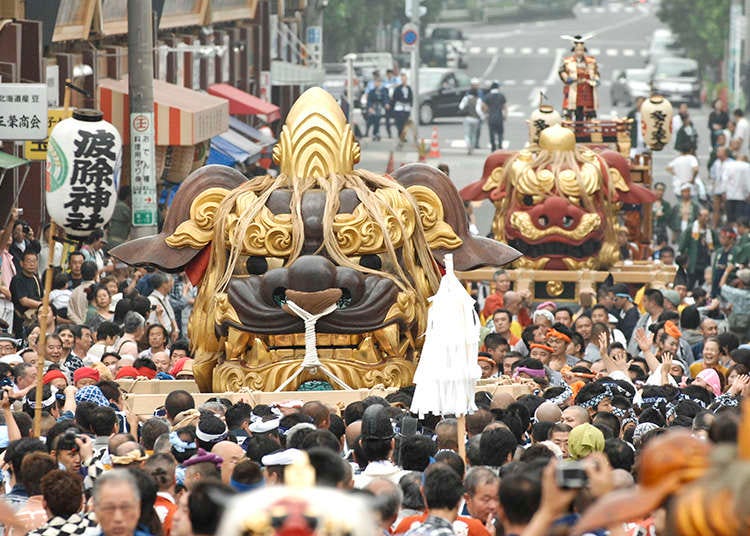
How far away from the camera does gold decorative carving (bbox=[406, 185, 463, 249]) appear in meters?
14.8

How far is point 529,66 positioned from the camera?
66.8 m

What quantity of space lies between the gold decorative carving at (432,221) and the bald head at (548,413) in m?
3.21

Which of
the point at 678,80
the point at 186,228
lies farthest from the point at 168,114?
the point at 678,80

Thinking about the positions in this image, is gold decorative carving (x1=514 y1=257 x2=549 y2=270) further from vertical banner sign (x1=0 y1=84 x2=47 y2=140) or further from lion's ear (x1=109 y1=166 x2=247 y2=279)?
lion's ear (x1=109 y1=166 x2=247 y2=279)

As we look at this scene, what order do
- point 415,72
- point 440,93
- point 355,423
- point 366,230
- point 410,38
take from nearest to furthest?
point 355,423, point 366,230, point 410,38, point 415,72, point 440,93

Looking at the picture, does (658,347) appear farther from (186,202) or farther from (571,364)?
(186,202)

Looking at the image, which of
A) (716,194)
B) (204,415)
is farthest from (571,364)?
(716,194)

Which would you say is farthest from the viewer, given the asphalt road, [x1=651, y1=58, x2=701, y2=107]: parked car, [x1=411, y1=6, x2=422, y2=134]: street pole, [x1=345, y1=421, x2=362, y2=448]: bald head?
[x1=651, y1=58, x2=701, y2=107]: parked car

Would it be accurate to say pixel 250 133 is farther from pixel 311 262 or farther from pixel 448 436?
pixel 448 436

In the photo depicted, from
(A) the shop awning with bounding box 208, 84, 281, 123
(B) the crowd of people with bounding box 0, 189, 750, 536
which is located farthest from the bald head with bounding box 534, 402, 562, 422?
(A) the shop awning with bounding box 208, 84, 281, 123

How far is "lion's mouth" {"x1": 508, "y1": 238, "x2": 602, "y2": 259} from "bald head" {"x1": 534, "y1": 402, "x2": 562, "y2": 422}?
11666 mm

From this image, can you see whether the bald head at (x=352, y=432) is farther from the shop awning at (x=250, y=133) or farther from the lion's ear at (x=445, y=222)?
the shop awning at (x=250, y=133)

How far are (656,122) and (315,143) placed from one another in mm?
15434

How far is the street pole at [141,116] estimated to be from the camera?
832 inches
